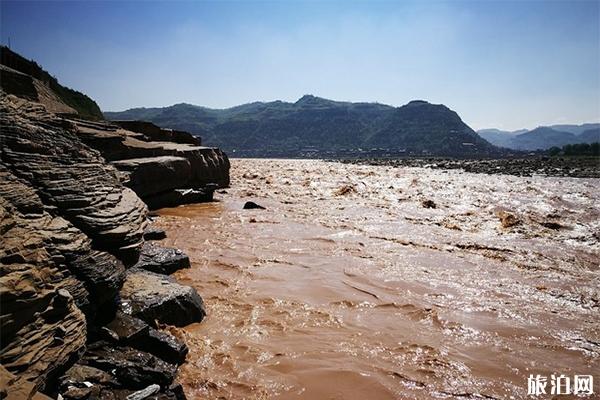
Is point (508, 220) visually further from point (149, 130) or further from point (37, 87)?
point (149, 130)

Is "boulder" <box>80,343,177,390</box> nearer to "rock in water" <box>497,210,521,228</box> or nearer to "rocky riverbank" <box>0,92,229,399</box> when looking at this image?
"rocky riverbank" <box>0,92,229,399</box>

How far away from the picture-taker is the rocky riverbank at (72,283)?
2594mm

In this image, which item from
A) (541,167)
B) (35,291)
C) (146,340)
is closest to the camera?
(35,291)

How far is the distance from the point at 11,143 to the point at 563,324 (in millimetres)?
7062

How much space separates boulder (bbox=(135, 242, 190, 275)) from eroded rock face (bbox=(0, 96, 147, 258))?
1377 mm

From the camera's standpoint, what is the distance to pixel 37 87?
12.6 meters

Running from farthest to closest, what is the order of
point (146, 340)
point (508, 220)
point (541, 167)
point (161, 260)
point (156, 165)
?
point (541, 167) < point (156, 165) < point (508, 220) < point (161, 260) < point (146, 340)

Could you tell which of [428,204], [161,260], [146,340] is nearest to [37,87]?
[161,260]

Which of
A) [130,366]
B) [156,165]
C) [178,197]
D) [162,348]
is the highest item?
[156,165]

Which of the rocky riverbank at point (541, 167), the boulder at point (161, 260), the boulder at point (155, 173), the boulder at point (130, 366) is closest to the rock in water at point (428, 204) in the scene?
the boulder at point (155, 173)

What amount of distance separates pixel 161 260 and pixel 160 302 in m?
1.90

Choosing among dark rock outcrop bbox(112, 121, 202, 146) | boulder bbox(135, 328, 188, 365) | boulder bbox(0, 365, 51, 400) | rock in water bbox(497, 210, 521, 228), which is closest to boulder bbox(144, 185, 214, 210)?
dark rock outcrop bbox(112, 121, 202, 146)

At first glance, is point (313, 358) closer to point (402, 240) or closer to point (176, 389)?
point (176, 389)

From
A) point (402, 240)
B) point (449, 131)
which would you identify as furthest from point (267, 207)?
point (449, 131)
